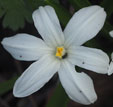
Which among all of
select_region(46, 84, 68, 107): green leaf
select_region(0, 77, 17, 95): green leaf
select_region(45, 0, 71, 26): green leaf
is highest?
select_region(45, 0, 71, 26): green leaf

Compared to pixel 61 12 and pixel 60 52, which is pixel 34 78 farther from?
pixel 61 12

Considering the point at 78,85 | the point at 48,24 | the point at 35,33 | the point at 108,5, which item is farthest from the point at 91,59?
the point at 35,33

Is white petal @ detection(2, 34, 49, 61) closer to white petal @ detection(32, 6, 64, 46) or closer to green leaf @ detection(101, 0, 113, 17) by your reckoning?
white petal @ detection(32, 6, 64, 46)

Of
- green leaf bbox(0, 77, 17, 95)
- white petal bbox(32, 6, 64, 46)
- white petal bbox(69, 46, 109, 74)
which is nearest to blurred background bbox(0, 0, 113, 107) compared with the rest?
green leaf bbox(0, 77, 17, 95)

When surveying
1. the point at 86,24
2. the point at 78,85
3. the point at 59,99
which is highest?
the point at 86,24

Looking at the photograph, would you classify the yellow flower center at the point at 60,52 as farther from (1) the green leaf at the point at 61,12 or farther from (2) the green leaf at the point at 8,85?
(2) the green leaf at the point at 8,85

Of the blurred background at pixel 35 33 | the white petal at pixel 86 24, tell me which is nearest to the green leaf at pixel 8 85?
the blurred background at pixel 35 33
